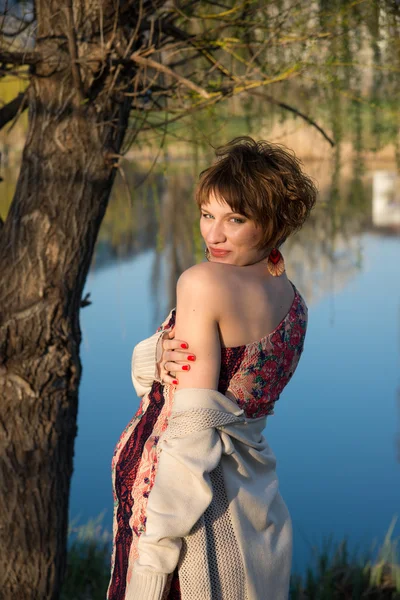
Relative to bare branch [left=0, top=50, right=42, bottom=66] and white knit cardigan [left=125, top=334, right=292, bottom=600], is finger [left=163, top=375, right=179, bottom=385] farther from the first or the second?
→ bare branch [left=0, top=50, right=42, bottom=66]

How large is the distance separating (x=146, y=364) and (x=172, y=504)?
0.33m

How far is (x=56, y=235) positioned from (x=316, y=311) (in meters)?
6.36

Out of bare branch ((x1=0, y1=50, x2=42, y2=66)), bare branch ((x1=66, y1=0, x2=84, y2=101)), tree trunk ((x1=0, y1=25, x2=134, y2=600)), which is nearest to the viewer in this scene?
bare branch ((x1=66, y1=0, x2=84, y2=101))

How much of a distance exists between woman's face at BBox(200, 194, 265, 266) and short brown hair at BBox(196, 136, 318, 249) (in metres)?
0.01

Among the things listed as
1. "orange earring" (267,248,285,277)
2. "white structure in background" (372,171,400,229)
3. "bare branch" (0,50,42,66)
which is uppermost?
"white structure in background" (372,171,400,229)

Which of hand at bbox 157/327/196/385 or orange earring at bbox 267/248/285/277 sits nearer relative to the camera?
hand at bbox 157/327/196/385

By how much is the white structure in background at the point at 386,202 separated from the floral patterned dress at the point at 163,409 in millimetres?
7616

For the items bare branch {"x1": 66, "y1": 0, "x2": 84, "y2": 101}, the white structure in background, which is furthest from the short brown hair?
the white structure in background

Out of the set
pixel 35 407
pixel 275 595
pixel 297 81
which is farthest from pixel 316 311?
pixel 275 595

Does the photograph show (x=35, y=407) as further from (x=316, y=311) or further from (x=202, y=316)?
(x=316, y=311)

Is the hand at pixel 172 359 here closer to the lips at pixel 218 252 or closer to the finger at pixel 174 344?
the finger at pixel 174 344

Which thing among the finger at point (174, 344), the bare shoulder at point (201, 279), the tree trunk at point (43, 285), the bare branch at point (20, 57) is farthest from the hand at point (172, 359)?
the bare branch at point (20, 57)

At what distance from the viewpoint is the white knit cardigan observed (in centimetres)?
147

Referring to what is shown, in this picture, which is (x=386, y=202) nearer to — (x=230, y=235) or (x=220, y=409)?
(x=230, y=235)
